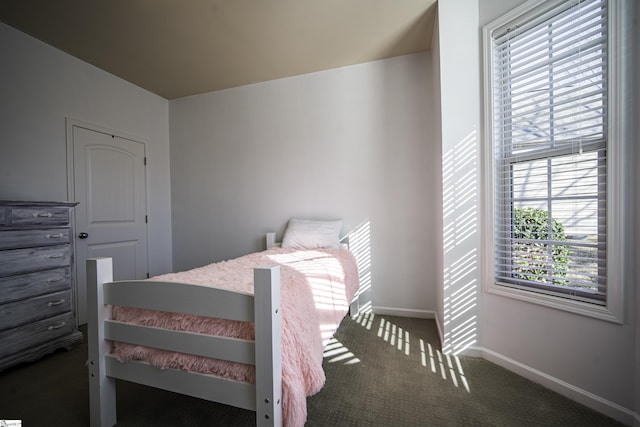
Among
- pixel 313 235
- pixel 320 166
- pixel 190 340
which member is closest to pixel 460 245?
pixel 313 235

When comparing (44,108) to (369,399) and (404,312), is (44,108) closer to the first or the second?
(369,399)

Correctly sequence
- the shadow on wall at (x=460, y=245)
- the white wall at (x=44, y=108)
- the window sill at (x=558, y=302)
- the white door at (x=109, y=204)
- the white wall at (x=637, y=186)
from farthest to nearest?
the white door at (x=109, y=204)
the white wall at (x=44, y=108)
the shadow on wall at (x=460, y=245)
the window sill at (x=558, y=302)
the white wall at (x=637, y=186)

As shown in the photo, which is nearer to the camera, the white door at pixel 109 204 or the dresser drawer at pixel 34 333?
the dresser drawer at pixel 34 333

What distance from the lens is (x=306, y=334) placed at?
1165 mm

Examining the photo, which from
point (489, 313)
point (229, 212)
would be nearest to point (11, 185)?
point (229, 212)

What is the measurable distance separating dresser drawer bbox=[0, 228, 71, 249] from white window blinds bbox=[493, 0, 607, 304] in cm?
309

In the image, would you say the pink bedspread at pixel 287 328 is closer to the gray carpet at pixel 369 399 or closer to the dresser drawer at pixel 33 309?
the gray carpet at pixel 369 399

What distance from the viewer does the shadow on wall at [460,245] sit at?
6.16 ft

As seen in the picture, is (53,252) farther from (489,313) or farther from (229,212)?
(489,313)

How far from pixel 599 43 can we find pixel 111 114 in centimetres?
389

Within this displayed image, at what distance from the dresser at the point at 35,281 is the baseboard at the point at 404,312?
2553 millimetres

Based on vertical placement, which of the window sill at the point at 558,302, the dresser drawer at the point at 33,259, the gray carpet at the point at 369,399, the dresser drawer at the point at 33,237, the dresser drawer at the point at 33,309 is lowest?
the gray carpet at the point at 369,399

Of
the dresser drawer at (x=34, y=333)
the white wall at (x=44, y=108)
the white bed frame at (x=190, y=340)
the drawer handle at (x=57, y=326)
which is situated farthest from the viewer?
the white wall at (x=44, y=108)

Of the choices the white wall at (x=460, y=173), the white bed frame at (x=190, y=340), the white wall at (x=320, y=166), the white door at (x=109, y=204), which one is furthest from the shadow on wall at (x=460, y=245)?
the white door at (x=109, y=204)
